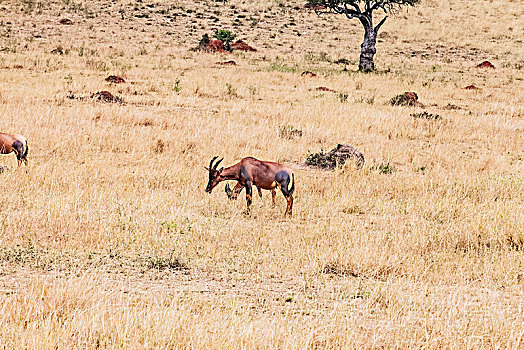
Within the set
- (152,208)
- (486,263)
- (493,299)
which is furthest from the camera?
(152,208)

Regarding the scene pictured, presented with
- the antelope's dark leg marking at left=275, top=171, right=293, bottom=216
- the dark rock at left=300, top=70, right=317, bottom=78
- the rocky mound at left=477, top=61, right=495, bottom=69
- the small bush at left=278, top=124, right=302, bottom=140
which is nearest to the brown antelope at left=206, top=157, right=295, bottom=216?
the antelope's dark leg marking at left=275, top=171, right=293, bottom=216

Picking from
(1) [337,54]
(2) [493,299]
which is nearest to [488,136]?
(2) [493,299]

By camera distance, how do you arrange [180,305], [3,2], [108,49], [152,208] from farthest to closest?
[3,2] → [108,49] → [152,208] → [180,305]

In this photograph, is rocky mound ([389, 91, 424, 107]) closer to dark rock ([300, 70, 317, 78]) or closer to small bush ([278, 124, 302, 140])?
small bush ([278, 124, 302, 140])

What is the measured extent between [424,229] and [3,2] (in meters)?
47.3

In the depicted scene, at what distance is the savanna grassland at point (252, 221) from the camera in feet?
16.5

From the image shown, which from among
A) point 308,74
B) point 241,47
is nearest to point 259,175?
point 308,74

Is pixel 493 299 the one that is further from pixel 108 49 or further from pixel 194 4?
pixel 194 4

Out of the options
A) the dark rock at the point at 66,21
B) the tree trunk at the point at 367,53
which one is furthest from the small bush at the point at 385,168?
the dark rock at the point at 66,21

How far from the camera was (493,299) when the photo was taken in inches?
234

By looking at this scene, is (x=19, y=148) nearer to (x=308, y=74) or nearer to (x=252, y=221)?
(x=252, y=221)

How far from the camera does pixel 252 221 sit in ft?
28.4

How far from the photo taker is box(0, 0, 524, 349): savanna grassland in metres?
5.04

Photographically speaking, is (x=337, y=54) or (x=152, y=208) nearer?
(x=152, y=208)
